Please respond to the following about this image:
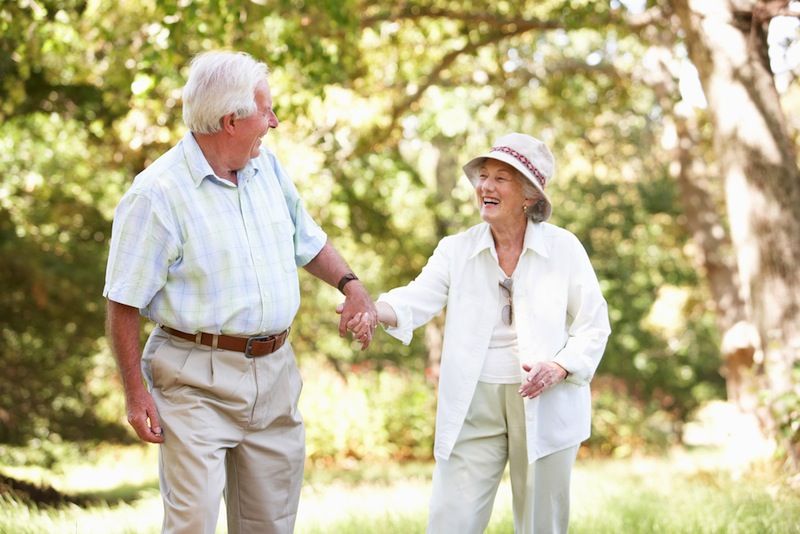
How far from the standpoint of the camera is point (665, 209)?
64.8 ft

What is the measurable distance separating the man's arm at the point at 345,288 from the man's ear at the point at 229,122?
65 cm

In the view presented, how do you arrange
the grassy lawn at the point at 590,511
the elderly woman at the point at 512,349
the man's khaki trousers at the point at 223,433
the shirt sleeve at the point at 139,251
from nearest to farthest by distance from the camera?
1. the shirt sleeve at the point at 139,251
2. the man's khaki trousers at the point at 223,433
3. the elderly woman at the point at 512,349
4. the grassy lawn at the point at 590,511

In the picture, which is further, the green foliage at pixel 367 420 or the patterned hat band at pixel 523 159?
the green foliage at pixel 367 420

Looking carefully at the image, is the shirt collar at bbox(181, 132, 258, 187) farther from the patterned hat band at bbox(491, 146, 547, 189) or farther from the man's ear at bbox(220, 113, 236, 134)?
the patterned hat band at bbox(491, 146, 547, 189)

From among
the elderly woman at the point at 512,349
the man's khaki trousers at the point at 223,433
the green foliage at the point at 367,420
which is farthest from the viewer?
the green foliage at the point at 367,420

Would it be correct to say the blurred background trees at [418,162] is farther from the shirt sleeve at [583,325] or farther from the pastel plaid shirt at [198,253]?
the pastel plaid shirt at [198,253]

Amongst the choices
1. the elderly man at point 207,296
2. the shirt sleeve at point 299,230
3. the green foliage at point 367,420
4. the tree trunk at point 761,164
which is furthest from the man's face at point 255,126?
the green foliage at point 367,420

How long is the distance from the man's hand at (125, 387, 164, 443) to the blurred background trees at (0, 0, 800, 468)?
4067 millimetres

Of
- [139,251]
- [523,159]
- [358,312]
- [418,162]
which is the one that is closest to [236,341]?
[139,251]

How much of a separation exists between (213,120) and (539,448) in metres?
1.72

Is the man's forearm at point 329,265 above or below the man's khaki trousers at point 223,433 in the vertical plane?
above

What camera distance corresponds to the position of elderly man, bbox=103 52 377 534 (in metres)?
3.52

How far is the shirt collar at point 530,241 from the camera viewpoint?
13.8 ft

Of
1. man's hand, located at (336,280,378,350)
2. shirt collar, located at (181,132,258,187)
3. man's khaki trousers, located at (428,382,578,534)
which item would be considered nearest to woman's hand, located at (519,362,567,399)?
man's khaki trousers, located at (428,382,578,534)
